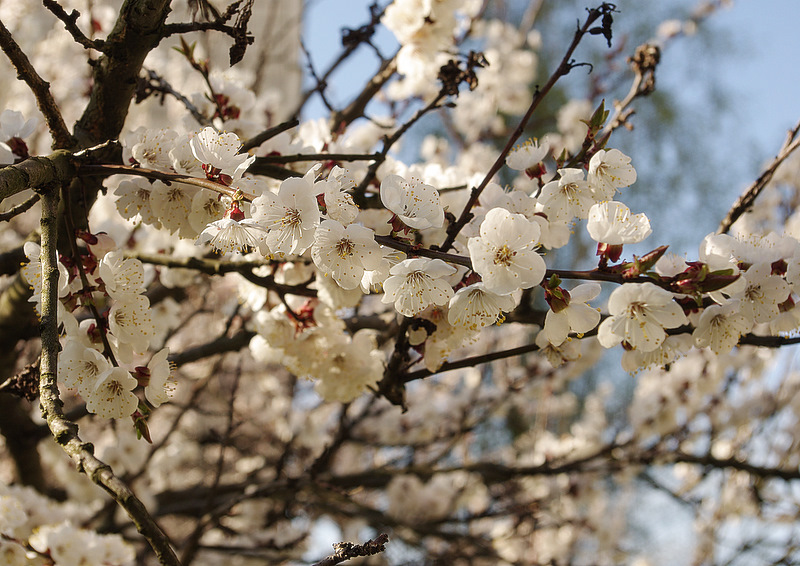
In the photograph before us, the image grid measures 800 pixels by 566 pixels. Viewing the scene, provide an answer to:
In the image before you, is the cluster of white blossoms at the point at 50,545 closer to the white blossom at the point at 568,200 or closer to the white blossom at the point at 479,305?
the white blossom at the point at 479,305

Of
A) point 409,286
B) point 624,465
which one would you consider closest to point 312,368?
point 409,286

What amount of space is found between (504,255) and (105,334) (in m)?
0.73

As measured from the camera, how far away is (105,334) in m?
1.11

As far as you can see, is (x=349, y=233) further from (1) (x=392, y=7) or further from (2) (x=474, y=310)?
(1) (x=392, y=7)

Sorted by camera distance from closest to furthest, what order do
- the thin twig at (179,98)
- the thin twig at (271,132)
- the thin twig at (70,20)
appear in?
1. the thin twig at (70,20)
2. the thin twig at (271,132)
3. the thin twig at (179,98)

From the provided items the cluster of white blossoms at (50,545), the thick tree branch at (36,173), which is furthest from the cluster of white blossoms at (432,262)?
the cluster of white blossoms at (50,545)

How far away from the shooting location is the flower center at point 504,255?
0.92 m

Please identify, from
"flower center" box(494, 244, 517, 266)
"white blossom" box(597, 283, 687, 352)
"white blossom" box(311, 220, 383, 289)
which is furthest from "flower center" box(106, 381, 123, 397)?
"white blossom" box(597, 283, 687, 352)

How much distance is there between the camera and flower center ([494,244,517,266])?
917mm

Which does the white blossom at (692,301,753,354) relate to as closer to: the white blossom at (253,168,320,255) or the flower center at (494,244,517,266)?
the flower center at (494,244,517,266)

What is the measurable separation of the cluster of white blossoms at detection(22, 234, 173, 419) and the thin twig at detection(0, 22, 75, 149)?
0.22 metres

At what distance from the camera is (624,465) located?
2.81 meters

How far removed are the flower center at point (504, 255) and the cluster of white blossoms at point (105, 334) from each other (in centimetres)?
65

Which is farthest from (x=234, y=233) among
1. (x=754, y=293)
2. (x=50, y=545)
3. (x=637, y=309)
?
(x=50, y=545)
